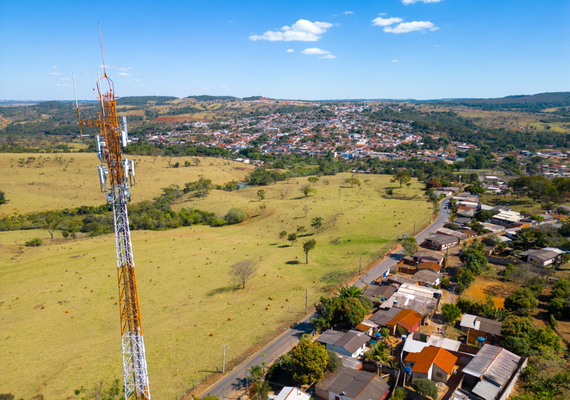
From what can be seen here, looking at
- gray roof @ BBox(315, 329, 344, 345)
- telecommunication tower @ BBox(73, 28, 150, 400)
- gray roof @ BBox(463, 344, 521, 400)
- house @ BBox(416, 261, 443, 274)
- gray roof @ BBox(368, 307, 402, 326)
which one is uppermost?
telecommunication tower @ BBox(73, 28, 150, 400)

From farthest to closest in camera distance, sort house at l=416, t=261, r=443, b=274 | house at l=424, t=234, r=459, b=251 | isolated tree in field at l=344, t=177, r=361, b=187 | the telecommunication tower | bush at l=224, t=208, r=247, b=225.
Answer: isolated tree in field at l=344, t=177, r=361, b=187
bush at l=224, t=208, r=247, b=225
house at l=424, t=234, r=459, b=251
house at l=416, t=261, r=443, b=274
the telecommunication tower

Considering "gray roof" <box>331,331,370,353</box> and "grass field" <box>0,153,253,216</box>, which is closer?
"gray roof" <box>331,331,370,353</box>

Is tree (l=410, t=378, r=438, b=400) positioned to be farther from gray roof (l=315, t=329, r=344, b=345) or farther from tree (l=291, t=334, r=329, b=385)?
gray roof (l=315, t=329, r=344, b=345)

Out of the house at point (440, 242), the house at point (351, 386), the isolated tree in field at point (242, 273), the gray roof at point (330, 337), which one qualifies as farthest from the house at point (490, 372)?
the house at point (440, 242)

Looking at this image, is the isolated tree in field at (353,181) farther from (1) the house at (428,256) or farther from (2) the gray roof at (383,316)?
(2) the gray roof at (383,316)

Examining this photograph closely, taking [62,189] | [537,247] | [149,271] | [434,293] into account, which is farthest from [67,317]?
[62,189]

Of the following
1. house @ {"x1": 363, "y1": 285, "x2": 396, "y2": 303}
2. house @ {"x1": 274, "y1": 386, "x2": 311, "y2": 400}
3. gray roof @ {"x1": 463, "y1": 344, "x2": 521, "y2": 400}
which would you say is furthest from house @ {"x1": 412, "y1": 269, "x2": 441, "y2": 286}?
house @ {"x1": 274, "y1": 386, "x2": 311, "y2": 400}
